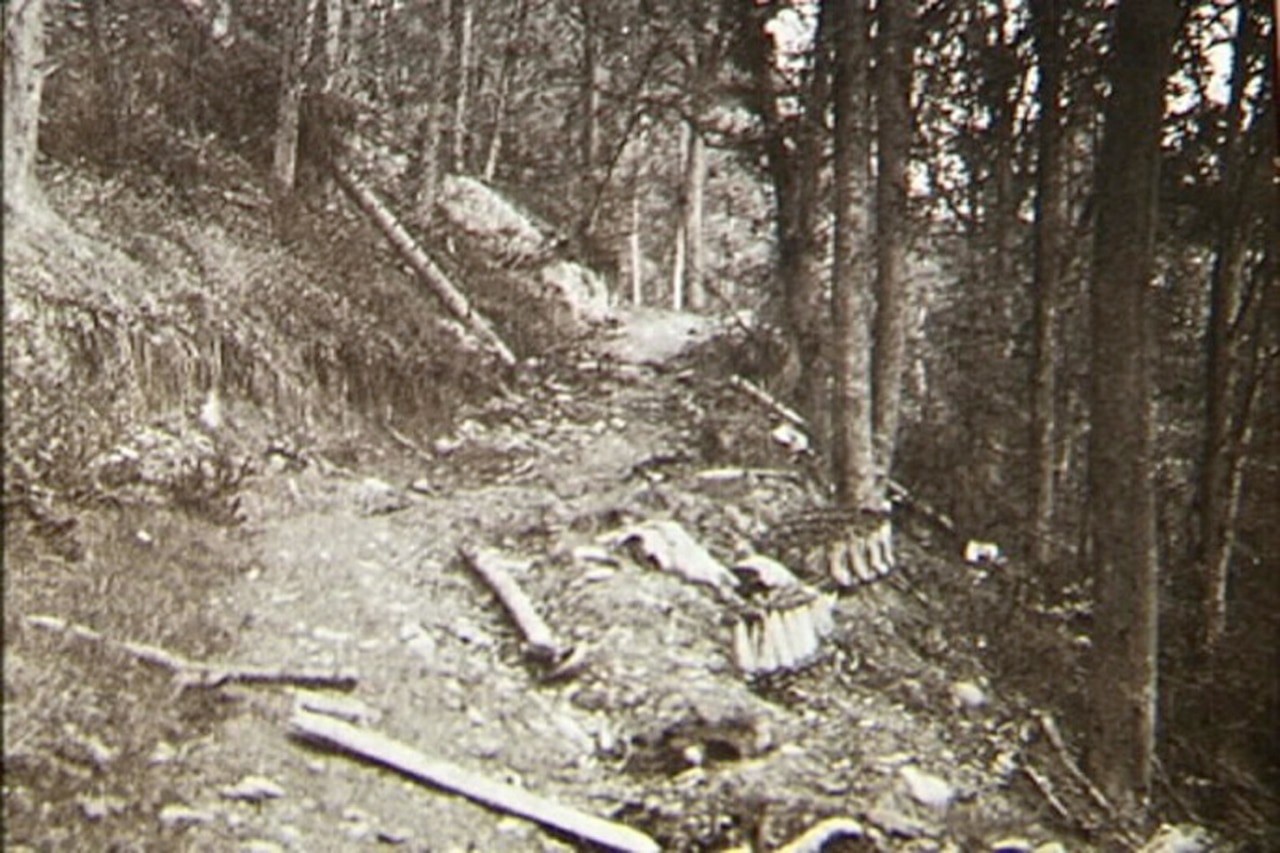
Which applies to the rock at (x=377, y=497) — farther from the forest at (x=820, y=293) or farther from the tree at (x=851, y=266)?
the tree at (x=851, y=266)

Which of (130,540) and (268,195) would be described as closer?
(130,540)

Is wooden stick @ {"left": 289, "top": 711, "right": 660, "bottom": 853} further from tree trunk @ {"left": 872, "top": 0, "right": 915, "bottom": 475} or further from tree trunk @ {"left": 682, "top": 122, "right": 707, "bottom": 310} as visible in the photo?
tree trunk @ {"left": 682, "top": 122, "right": 707, "bottom": 310}

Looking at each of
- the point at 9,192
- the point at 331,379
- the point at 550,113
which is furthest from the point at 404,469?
the point at 550,113

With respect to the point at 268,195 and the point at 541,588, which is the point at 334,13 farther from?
the point at 541,588

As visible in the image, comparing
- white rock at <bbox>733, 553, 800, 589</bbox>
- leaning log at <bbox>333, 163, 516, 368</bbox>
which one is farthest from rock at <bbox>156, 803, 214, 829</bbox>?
leaning log at <bbox>333, 163, 516, 368</bbox>

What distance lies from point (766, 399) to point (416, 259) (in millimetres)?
4001

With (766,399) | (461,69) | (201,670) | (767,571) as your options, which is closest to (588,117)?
(461,69)

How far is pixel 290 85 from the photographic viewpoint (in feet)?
28.5

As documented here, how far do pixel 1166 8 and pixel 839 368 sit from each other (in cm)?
348

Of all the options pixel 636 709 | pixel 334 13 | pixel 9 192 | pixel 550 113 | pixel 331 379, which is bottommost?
pixel 636 709

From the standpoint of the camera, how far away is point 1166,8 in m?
6.05

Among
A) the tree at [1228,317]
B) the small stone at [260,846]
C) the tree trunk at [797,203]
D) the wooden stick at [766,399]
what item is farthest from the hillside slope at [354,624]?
the tree trunk at [797,203]

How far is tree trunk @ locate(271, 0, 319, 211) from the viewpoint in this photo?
8.47 meters

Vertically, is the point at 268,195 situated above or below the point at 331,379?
above
